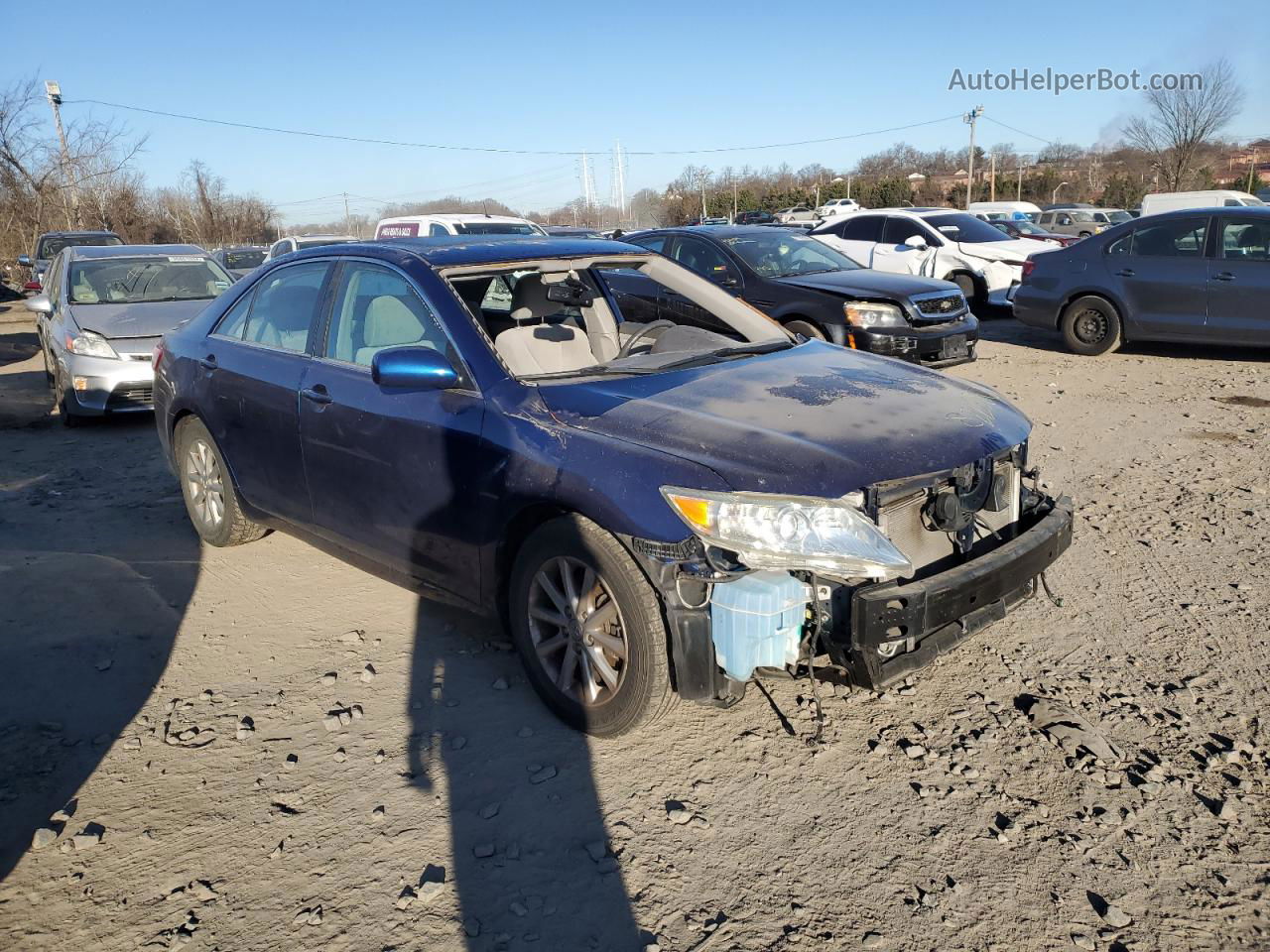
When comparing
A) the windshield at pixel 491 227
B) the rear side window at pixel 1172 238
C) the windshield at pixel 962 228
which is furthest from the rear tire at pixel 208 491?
the windshield at pixel 962 228

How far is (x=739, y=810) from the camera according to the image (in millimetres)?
2887

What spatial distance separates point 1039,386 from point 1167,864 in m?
7.20

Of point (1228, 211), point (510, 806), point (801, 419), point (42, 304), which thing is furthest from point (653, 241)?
point (510, 806)

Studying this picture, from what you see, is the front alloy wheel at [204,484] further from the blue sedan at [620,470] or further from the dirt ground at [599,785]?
the dirt ground at [599,785]

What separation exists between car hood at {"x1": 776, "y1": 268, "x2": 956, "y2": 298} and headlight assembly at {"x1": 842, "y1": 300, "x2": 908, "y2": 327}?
0.13 m

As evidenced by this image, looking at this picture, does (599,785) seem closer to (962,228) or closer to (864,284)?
(864,284)

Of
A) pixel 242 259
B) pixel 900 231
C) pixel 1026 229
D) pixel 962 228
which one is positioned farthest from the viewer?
pixel 242 259

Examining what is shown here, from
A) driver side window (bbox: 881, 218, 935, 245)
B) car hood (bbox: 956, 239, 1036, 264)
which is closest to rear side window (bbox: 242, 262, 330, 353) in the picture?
driver side window (bbox: 881, 218, 935, 245)

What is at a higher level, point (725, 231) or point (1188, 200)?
point (1188, 200)

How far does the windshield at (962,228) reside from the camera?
13883 mm

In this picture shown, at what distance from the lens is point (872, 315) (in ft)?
28.0

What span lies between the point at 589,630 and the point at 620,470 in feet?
1.91

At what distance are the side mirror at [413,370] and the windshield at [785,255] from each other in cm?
Answer: 632

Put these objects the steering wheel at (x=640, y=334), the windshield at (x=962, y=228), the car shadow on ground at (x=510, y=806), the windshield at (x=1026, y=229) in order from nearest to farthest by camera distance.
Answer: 1. the car shadow on ground at (x=510, y=806)
2. the steering wheel at (x=640, y=334)
3. the windshield at (x=962, y=228)
4. the windshield at (x=1026, y=229)
